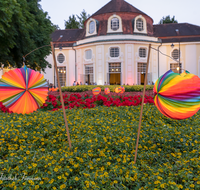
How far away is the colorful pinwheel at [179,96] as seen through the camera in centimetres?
359

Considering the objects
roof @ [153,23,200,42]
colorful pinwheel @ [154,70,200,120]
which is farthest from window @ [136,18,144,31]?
colorful pinwheel @ [154,70,200,120]

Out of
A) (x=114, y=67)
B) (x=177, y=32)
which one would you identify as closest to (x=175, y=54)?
(x=177, y=32)

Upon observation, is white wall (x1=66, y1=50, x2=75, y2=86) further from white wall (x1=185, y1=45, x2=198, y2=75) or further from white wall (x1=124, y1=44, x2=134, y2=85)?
white wall (x1=185, y1=45, x2=198, y2=75)

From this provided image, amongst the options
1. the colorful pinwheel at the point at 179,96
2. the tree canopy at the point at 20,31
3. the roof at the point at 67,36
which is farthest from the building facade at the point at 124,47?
the colorful pinwheel at the point at 179,96

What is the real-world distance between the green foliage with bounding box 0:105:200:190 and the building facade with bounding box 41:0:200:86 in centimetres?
2094

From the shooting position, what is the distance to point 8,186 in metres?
2.41

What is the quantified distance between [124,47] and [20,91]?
22.0 m

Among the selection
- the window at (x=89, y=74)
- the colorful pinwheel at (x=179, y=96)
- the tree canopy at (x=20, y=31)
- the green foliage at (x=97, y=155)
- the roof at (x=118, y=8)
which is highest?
the roof at (x=118, y=8)

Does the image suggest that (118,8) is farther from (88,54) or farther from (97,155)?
(97,155)

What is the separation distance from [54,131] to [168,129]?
2752 mm

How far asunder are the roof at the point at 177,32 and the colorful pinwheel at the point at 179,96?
1042 inches

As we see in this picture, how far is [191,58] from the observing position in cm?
2727

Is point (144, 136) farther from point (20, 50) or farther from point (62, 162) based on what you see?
point (20, 50)

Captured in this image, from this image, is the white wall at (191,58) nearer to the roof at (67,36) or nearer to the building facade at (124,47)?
the building facade at (124,47)
